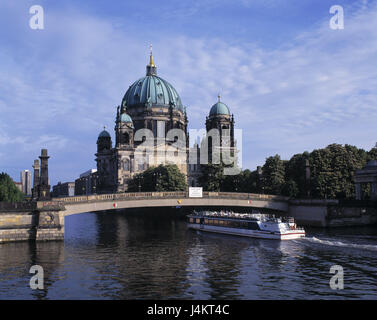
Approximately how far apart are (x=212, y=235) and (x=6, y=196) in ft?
133

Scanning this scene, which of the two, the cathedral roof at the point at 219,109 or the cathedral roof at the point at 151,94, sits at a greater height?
the cathedral roof at the point at 151,94

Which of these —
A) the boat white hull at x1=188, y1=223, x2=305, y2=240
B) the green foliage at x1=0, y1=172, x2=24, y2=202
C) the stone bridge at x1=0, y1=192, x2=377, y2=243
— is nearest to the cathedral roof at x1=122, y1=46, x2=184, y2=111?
the green foliage at x1=0, y1=172, x2=24, y2=202

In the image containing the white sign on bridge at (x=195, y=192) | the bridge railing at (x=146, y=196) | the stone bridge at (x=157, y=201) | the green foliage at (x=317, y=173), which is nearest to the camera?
the stone bridge at (x=157, y=201)

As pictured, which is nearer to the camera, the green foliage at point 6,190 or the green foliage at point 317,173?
the green foliage at point 6,190

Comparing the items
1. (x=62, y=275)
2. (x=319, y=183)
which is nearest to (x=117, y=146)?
(x=319, y=183)

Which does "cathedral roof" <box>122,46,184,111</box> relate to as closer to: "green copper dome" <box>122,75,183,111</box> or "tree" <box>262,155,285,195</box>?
"green copper dome" <box>122,75,183,111</box>

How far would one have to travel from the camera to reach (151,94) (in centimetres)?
14950

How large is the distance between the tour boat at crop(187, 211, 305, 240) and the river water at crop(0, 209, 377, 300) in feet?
6.33

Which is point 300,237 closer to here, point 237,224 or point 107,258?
point 237,224

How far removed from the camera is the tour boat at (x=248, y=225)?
52.5 m

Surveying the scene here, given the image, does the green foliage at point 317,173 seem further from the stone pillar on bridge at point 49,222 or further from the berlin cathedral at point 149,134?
the stone pillar on bridge at point 49,222

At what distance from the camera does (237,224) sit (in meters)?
59.1

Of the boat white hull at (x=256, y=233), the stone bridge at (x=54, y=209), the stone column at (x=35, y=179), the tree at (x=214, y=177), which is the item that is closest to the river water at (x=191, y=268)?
the boat white hull at (x=256, y=233)

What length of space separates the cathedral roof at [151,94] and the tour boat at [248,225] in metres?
86.5
